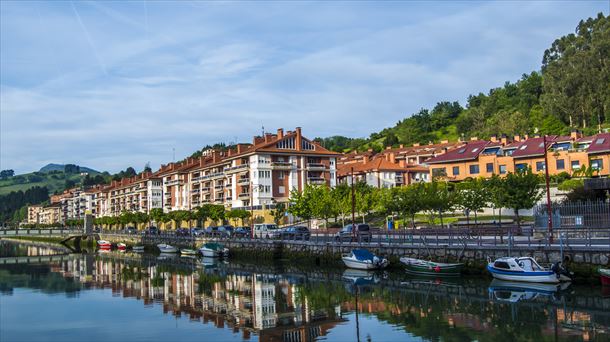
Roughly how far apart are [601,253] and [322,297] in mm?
17522

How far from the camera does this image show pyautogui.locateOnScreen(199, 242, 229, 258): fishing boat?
71.8 metres

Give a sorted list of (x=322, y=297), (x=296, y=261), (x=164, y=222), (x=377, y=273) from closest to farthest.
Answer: (x=322, y=297)
(x=377, y=273)
(x=296, y=261)
(x=164, y=222)

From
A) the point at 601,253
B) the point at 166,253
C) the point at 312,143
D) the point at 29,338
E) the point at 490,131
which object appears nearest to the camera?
the point at 29,338

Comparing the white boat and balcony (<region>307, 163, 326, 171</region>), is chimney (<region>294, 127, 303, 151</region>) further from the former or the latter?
the white boat

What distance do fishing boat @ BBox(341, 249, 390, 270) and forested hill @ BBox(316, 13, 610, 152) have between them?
72.7 meters

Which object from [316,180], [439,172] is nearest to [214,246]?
[316,180]

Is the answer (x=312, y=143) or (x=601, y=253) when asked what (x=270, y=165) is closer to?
(x=312, y=143)

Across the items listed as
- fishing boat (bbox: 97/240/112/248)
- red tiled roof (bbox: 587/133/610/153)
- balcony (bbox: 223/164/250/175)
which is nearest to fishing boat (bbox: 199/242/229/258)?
balcony (bbox: 223/164/250/175)

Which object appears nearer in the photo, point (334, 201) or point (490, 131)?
point (334, 201)

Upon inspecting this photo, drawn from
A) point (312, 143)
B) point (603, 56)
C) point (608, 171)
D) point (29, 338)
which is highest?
point (603, 56)

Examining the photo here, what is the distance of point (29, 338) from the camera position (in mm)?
29906

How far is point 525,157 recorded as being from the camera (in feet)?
292

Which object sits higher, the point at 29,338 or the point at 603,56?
the point at 603,56

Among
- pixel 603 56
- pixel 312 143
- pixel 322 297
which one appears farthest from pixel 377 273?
pixel 603 56
